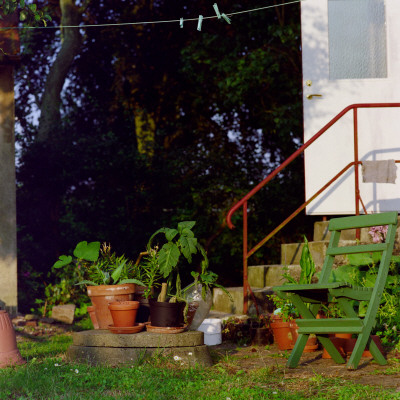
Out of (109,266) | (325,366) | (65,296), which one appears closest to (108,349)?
(109,266)

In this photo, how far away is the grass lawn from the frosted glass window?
3.40 m

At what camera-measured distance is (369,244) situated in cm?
434

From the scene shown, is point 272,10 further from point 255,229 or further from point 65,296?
point 65,296

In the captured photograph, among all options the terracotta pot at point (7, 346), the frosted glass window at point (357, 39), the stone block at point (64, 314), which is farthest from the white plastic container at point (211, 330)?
the frosted glass window at point (357, 39)

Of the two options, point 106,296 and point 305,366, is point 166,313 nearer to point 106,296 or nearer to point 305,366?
point 106,296

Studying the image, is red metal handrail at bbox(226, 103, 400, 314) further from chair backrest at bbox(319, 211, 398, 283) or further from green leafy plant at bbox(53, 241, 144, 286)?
green leafy plant at bbox(53, 241, 144, 286)

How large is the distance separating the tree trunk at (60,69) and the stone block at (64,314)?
11.8 ft

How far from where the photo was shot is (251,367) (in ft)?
13.6

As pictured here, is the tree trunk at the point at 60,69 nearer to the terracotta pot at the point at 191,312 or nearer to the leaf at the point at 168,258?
the leaf at the point at 168,258

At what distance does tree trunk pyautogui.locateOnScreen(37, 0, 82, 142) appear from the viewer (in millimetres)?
9852

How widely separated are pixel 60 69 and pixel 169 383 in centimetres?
743

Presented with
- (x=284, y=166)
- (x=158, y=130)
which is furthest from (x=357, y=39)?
(x=158, y=130)

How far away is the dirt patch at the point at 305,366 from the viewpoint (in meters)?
3.69

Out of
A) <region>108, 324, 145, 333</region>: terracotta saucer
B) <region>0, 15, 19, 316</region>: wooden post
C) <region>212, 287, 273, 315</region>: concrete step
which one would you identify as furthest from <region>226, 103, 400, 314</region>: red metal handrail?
<region>0, 15, 19, 316</region>: wooden post
